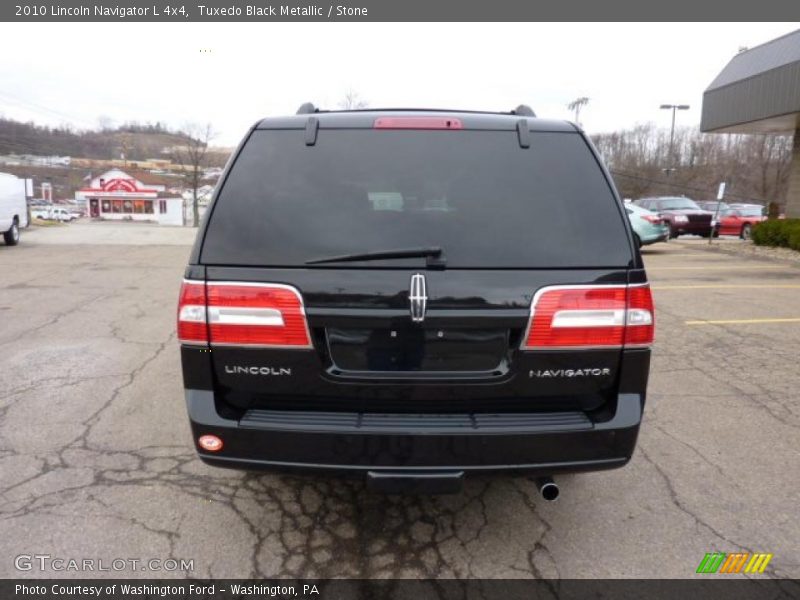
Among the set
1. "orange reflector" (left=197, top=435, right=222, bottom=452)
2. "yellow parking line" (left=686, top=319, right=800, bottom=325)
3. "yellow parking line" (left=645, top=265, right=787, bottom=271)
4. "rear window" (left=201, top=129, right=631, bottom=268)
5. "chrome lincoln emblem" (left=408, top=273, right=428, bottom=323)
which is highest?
"rear window" (left=201, top=129, right=631, bottom=268)

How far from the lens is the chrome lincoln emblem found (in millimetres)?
2070

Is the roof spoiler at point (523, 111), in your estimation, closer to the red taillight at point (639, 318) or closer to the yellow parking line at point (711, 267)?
the red taillight at point (639, 318)

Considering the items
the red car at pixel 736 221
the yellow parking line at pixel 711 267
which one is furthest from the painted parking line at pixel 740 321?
the red car at pixel 736 221

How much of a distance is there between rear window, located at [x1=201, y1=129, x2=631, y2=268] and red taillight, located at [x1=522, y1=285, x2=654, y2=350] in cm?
12

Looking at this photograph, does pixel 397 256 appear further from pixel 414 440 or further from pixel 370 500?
pixel 370 500

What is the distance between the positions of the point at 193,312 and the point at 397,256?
86 cm

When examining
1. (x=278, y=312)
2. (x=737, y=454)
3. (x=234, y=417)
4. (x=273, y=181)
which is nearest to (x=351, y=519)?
(x=234, y=417)

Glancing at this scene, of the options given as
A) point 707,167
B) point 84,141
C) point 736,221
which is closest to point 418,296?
point 736,221

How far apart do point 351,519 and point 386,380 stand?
101cm

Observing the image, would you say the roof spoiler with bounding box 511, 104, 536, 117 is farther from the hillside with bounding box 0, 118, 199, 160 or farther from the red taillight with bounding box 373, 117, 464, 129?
the hillside with bounding box 0, 118, 199, 160

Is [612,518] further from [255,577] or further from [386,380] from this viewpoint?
[255,577]

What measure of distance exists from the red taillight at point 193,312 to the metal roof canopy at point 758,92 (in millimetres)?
16111

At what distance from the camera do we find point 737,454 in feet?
11.3

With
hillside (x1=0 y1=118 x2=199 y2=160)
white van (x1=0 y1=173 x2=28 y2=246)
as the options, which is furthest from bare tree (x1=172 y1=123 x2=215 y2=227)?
white van (x1=0 y1=173 x2=28 y2=246)
